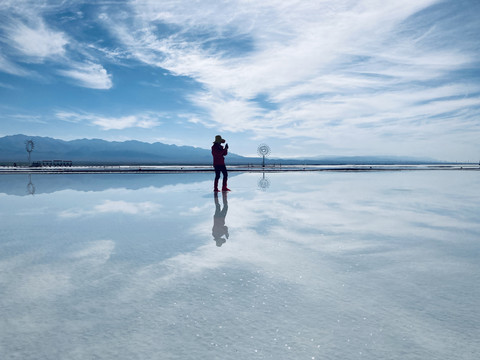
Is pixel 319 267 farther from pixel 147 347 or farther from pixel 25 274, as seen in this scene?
pixel 25 274

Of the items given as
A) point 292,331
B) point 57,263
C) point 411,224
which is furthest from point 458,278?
point 57,263

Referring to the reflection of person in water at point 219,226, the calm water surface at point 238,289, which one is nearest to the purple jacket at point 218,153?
the reflection of person in water at point 219,226

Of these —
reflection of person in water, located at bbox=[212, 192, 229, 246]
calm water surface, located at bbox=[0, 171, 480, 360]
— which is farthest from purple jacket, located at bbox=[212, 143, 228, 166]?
calm water surface, located at bbox=[0, 171, 480, 360]

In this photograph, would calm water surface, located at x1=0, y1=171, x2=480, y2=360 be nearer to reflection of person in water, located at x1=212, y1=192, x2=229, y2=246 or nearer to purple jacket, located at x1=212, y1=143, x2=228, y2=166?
reflection of person in water, located at x1=212, y1=192, x2=229, y2=246

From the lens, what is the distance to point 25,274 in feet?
15.0

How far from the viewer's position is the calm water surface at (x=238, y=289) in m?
2.85

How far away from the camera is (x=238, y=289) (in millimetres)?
4047

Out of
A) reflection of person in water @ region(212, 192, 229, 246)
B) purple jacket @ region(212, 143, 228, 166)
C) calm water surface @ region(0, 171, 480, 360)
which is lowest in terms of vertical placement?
calm water surface @ region(0, 171, 480, 360)

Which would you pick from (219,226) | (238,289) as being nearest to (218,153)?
(219,226)

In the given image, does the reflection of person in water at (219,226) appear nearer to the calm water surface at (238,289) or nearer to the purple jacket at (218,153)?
the calm water surface at (238,289)

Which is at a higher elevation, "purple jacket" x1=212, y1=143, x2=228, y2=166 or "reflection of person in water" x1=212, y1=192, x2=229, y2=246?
"purple jacket" x1=212, y1=143, x2=228, y2=166

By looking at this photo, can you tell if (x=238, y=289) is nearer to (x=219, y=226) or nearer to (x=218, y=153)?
(x=219, y=226)

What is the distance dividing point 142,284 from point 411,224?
6792 mm

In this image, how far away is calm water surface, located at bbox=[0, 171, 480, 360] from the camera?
285 centimetres
